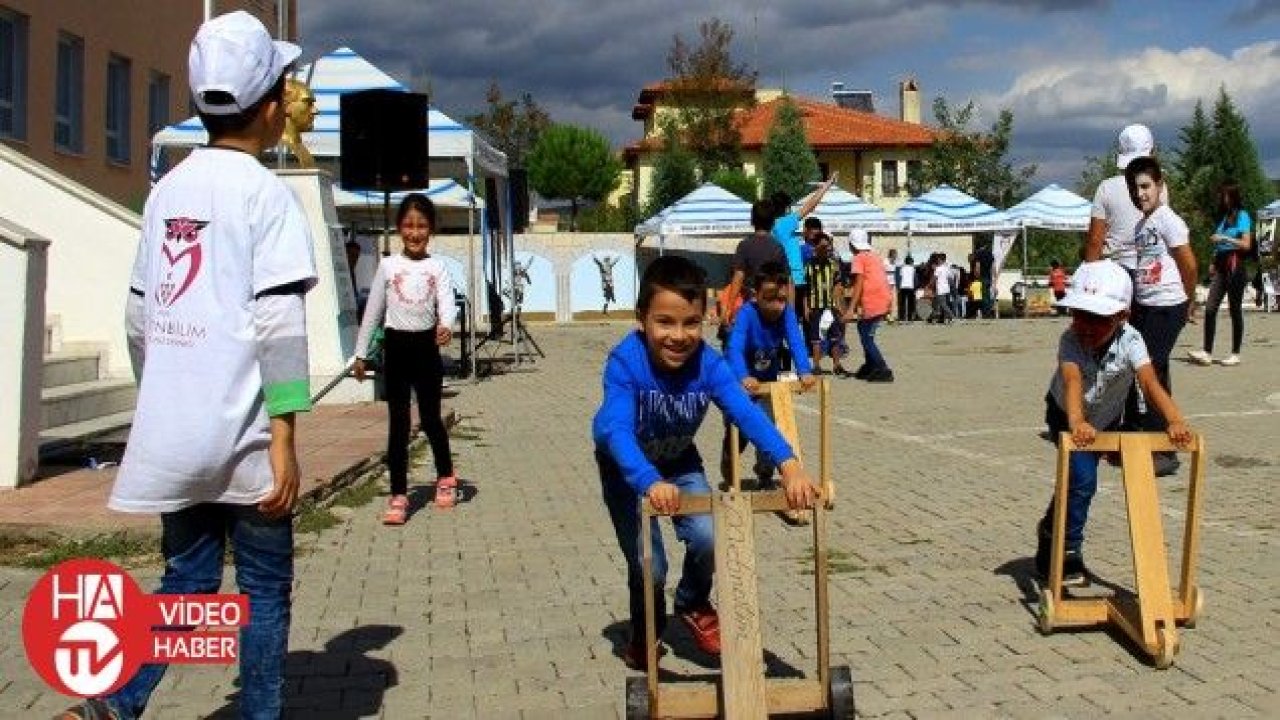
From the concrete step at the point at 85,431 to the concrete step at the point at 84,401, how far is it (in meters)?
0.05

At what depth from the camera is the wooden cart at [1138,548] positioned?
17.5 feet

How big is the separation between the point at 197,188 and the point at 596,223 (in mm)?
61151

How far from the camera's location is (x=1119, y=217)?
9.34 meters

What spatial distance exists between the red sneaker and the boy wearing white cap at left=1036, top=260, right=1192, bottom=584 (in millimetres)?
1501

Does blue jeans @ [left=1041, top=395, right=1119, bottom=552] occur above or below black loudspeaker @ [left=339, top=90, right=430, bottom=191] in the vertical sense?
below

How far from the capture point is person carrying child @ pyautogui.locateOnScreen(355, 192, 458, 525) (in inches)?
321

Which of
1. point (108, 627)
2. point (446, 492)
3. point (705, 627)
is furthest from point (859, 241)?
point (108, 627)

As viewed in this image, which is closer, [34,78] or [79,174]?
[34,78]

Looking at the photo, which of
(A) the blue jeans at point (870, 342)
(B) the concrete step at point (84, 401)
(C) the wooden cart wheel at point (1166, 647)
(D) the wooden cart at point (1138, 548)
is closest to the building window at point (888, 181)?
(A) the blue jeans at point (870, 342)

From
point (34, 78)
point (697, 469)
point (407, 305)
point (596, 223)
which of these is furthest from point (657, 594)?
point (596, 223)

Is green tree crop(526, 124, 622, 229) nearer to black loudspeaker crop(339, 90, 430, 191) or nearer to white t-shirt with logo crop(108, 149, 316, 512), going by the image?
black loudspeaker crop(339, 90, 430, 191)

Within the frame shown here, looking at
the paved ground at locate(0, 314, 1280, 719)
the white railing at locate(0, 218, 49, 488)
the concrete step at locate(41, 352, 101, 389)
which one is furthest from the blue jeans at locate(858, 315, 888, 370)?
the white railing at locate(0, 218, 49, 488)

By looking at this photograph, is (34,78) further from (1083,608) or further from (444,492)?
(1083,608)

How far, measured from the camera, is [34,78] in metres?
19.8
